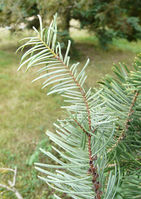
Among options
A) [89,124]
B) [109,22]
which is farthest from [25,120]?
[109,22]

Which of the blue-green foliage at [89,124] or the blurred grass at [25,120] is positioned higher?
the blue-green foliage at [89,124]

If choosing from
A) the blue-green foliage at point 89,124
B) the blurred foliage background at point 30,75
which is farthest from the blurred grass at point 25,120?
the blue-green foliage at point 89,124

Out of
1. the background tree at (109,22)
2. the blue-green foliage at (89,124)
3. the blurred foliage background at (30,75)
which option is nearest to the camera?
the blue-green foliage at (89,124)

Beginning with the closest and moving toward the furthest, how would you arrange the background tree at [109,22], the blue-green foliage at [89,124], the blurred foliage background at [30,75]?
the blue-green foliage at [89,124], the blurred foliage background at [30,75], the background tree at [109,22]

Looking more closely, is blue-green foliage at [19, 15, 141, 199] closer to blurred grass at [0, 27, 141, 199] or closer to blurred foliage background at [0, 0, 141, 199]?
blurred foliage background at [0, 0, 141, 199]

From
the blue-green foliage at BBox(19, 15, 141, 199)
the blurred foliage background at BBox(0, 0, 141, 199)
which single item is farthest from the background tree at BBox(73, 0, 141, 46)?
the blue-green foliage at BBox(19, 15, 141, 199)

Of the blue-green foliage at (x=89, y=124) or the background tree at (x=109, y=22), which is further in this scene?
the background tree at (x=109, y=22)

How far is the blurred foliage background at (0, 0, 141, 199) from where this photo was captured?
1556 mm

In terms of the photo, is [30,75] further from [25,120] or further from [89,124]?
[89,124]

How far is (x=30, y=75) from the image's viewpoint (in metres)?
2.56

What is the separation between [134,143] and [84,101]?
0.44 feet

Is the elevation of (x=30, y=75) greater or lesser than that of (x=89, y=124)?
lesser

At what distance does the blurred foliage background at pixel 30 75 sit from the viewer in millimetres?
1556

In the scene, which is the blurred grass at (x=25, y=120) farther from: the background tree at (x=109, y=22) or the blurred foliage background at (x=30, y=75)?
the background tree at (x=109, y=22)
